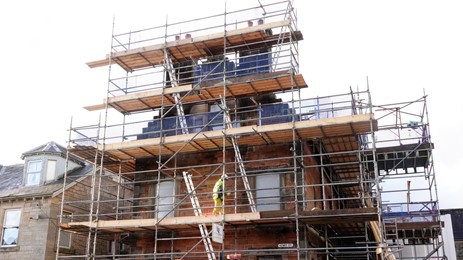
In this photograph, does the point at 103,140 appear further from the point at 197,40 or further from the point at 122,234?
the point at 197,40

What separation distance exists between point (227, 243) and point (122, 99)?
302 inches

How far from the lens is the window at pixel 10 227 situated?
76.6 feet

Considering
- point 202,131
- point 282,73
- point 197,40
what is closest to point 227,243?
point 202,131

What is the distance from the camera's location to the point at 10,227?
2356 centimetres

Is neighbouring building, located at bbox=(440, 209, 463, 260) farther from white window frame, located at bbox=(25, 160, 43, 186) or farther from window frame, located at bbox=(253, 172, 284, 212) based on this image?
white window frame, located at bbox=(25, 160, 43, 186)

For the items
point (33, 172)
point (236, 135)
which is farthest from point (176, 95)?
point (33, 172)

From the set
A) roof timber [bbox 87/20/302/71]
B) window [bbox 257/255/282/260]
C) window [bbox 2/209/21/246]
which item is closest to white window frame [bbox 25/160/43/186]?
window [bbox 2/209/21/246]

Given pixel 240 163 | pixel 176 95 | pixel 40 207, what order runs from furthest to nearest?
pixel 40 207
pixel 176 95
pixel 240 163

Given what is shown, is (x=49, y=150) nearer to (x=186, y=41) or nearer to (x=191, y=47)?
(x=191, y=47)

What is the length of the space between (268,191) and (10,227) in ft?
42.2

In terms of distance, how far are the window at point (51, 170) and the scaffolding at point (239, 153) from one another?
264 centimetres

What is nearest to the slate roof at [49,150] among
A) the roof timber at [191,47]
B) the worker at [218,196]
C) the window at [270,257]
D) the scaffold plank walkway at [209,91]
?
the scaffold plank walkway at [209,91]

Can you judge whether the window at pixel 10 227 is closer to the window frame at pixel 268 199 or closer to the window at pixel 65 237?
the window at pixel 65 237

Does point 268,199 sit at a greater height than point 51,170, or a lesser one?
lesser
